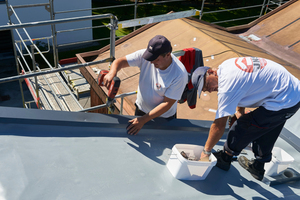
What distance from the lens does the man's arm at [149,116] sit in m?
2.57

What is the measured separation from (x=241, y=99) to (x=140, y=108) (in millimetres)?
1197

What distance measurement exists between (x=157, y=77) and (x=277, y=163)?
144 centimetres

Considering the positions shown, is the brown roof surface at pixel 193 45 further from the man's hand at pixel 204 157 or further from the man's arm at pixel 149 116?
the man's hand at pixel 204 157

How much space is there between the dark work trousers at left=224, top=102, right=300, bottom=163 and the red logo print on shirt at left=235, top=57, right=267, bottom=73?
383 millimetres

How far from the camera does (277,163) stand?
2512 millimetres

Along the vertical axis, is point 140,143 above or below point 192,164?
below

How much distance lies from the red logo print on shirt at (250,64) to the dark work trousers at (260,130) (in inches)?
15.1

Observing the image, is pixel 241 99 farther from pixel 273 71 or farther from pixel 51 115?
pixel 51 115

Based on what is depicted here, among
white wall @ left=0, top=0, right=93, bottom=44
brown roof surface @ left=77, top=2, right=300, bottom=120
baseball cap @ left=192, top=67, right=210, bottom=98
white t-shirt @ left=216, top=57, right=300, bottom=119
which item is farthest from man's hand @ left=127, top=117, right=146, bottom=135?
white wall @ left=0, top=0, right=93, bottom=44

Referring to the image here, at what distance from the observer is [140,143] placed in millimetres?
2627

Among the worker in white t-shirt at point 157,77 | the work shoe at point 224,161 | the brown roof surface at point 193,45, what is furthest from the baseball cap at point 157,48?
the brown roof surface at point 193,45

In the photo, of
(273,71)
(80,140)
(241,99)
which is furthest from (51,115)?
(273,71)

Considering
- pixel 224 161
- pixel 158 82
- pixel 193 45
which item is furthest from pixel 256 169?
pixel 193 45

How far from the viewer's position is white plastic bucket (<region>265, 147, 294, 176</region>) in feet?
8.23
